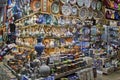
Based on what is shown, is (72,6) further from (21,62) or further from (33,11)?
(21,62)

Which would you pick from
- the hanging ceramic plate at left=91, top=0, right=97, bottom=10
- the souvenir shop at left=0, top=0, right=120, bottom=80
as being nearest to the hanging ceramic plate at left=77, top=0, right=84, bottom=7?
the souvenir shop at left=0, top=0, right=120, bottom=80

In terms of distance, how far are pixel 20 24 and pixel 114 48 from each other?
127 inches

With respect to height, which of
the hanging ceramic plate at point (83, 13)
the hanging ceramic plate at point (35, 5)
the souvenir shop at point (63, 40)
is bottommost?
the souvenir shop at point (63, 40)

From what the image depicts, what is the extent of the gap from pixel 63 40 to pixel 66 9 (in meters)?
0.96

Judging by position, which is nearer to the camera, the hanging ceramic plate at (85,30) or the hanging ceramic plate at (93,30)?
the hanging ceramic plate at (85,30)

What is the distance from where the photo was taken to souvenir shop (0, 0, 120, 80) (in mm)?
3527

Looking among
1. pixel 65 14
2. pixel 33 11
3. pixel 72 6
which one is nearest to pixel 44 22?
pixel 33 11

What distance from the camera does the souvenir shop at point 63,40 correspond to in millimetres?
3527

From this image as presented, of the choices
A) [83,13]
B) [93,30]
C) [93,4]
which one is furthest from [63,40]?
[93,4]

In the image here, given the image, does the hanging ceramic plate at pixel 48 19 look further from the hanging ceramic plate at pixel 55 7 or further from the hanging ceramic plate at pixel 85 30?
the hanging ceramic plate at pixel 85 30

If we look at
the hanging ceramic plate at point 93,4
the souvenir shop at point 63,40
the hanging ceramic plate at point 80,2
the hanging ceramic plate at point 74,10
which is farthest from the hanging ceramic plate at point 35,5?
the hanging ceramic plate at point 93,4

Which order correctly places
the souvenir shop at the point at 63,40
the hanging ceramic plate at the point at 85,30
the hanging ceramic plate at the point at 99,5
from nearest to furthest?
the souvenir shop at the point at 63,40, the hanging ceramic plate at the point at 85,30, the hanging ceramic plate at the point at 99,5

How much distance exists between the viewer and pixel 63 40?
5.41 m

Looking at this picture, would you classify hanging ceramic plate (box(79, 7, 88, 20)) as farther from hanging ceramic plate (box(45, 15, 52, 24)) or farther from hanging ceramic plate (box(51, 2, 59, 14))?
hanging ceramic plate (box(45, 15, 52, 24))
